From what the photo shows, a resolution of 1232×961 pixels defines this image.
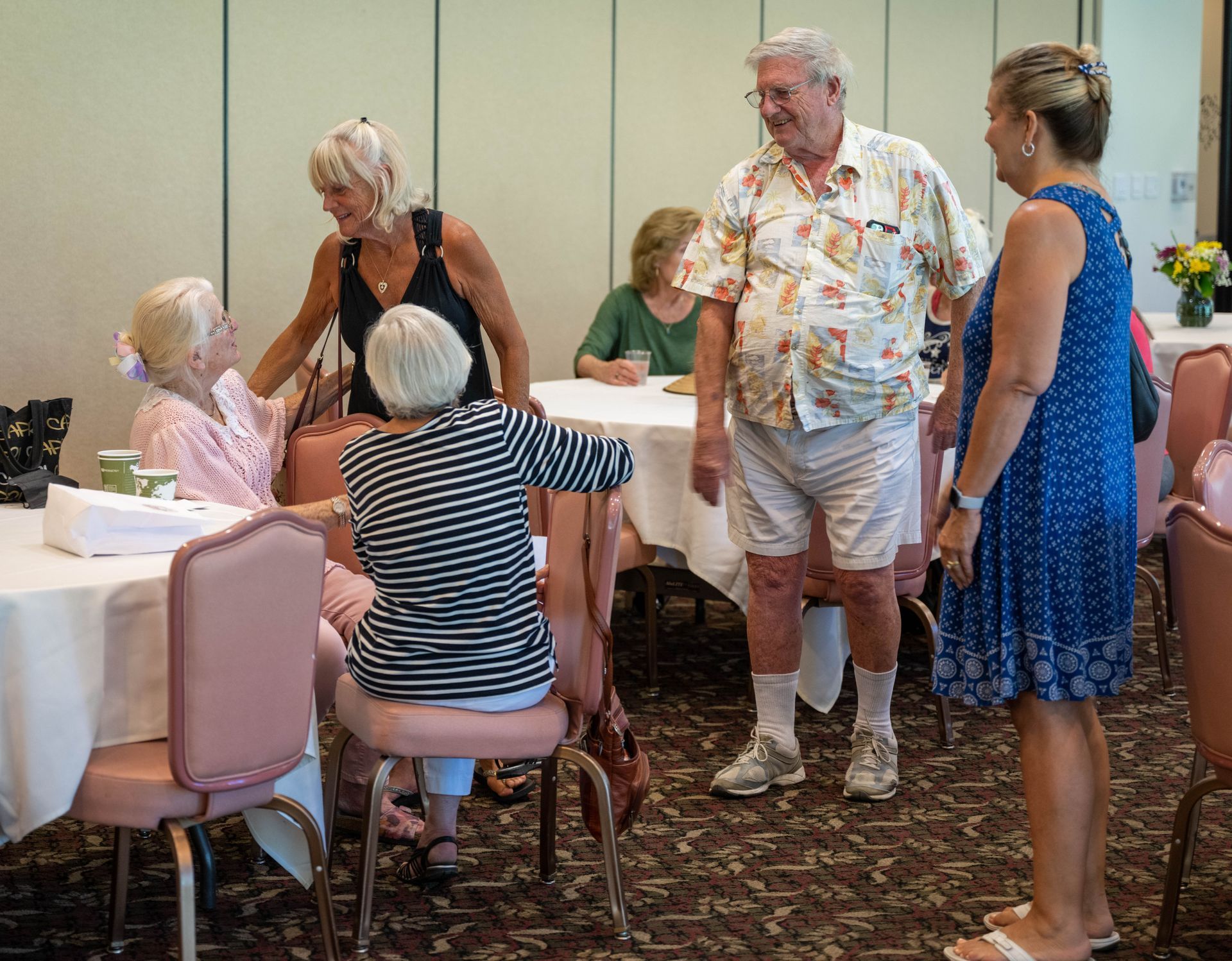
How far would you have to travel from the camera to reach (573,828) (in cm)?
300

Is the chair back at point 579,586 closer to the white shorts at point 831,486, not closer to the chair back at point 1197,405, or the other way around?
the white shorts at point 831,486

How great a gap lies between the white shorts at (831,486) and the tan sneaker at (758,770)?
0.49m

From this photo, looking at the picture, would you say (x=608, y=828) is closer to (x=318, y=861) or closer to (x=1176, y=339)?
(x=318, y=861)

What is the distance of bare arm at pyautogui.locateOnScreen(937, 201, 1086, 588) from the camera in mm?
2033

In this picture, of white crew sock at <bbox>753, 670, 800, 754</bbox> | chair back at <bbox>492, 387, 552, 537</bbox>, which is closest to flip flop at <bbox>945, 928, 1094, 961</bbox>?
white crew sock at <bbox>753, 670, 800, 754</bbox>

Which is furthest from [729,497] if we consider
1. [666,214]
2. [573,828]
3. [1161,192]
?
[1161,192]

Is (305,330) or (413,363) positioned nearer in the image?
(413,363)

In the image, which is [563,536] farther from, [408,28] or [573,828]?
[408,28]

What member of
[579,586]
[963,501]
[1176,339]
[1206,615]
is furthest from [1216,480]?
[1176,339]

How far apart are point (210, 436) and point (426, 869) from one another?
1043 millimetres

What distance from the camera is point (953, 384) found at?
318cm

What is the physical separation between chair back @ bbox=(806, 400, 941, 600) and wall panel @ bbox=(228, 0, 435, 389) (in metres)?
2.28

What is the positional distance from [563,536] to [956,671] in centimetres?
78

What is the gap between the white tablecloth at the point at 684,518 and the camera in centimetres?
373
